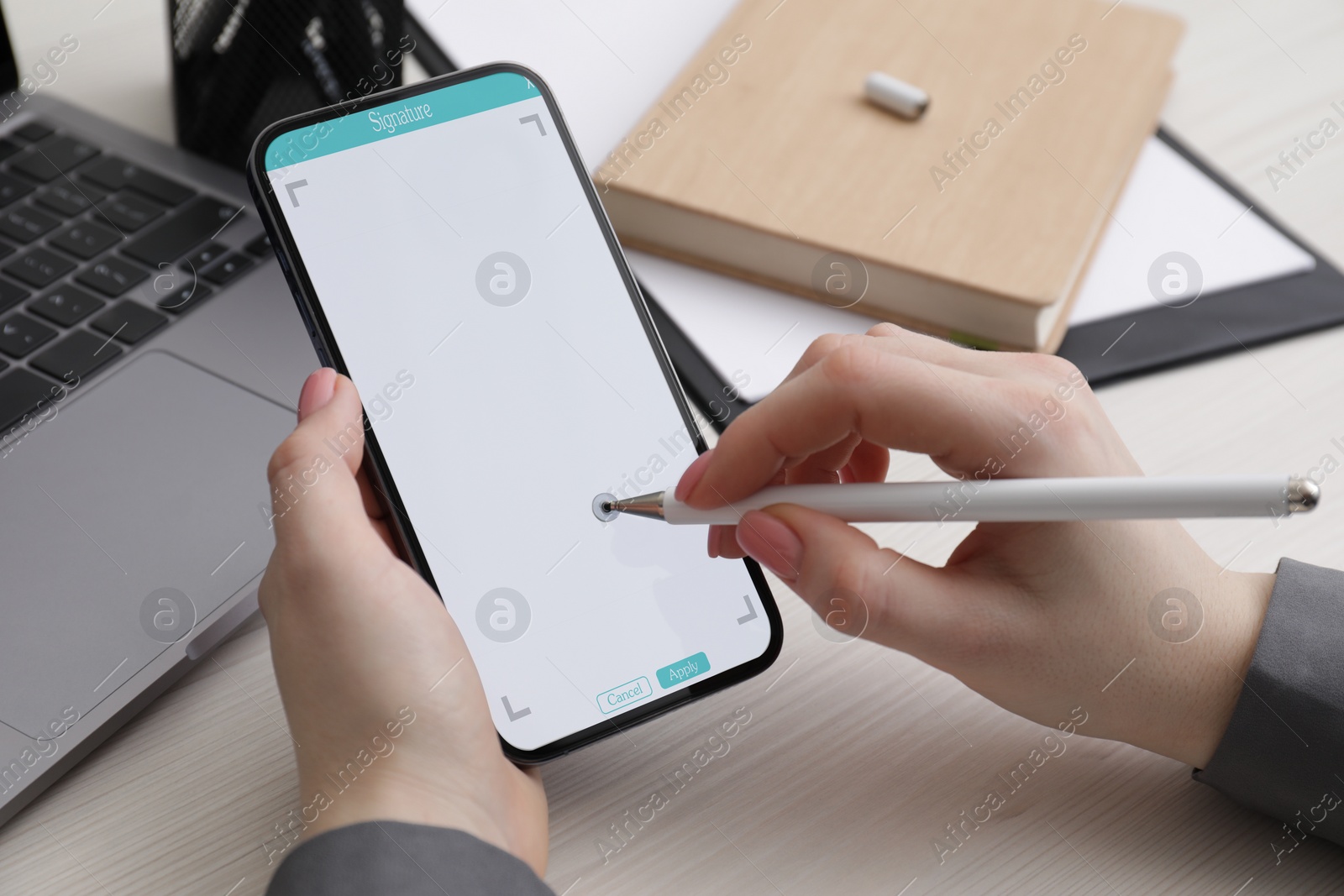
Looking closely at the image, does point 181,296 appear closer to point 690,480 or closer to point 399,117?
point 399,117

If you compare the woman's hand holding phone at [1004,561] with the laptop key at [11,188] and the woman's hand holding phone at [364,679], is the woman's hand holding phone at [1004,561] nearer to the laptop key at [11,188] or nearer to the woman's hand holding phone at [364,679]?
the woman's hand holding phone at [364,679]

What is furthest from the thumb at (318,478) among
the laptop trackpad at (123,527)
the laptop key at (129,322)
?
the laptop key at (129,322)

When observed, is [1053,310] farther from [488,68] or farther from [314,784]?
[314,784]

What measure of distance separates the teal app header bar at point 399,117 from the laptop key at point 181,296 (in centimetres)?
15

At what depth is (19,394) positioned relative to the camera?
61cm

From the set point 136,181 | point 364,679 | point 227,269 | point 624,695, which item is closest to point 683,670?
point 624,695

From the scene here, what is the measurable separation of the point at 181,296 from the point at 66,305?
67 millimetres

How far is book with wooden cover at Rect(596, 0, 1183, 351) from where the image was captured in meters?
0.71

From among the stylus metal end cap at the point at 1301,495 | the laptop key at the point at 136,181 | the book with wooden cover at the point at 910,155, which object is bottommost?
the laptop key at the point at 136,181

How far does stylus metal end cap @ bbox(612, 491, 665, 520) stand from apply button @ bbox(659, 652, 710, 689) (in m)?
0.08

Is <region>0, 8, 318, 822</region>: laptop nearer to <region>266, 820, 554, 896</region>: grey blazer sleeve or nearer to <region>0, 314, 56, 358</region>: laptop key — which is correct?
<region>0, 314, 56, 358</region>: laptop key

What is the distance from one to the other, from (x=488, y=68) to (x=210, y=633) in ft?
1.13

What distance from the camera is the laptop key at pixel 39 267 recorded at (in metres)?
0.65

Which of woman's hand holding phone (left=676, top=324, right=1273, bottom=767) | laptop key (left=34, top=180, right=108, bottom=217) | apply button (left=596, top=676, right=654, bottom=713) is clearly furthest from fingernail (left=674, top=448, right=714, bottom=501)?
laptop key (left=34, top=180, right=108, bottom=217)
